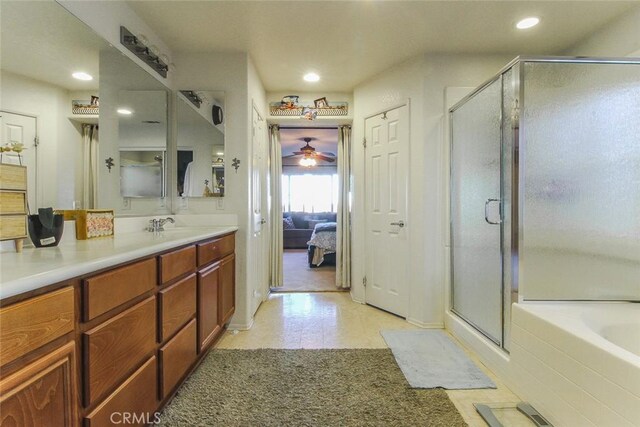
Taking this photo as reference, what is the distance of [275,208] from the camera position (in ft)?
12.9

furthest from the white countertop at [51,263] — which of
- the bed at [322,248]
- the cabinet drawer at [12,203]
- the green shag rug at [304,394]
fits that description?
the bed at [322,248]

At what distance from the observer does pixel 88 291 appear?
0.97m

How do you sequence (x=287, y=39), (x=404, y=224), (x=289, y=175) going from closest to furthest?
(x=287, y=39) < (x=404, y=224) < (x=289, y=175)

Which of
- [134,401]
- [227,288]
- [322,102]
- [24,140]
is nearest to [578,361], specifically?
[134,401]

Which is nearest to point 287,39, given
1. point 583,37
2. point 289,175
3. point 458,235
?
point 458,235

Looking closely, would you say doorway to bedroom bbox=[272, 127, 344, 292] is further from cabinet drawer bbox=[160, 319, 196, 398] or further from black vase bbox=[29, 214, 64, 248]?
black vase bbox=[29, 214, 64, 248]

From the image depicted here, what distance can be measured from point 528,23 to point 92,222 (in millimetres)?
3168

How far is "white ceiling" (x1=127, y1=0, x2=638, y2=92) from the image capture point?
6.82 feet

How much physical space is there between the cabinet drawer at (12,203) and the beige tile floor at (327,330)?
5.13 ft

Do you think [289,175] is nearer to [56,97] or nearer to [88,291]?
[56,97]

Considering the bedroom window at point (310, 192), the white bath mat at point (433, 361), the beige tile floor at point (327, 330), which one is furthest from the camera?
the bedroom window at point (310, 192)

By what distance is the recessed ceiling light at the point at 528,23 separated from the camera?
223 centimetres

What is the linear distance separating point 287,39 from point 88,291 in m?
2.25

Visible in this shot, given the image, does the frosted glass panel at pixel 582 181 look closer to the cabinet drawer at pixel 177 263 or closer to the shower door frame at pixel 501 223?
the shower door frame at pixel 501 223
